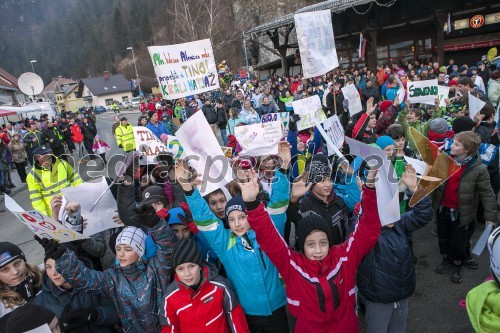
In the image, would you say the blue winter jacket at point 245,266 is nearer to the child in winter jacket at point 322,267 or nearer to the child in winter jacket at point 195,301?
the child in winter jacket at point 195,301

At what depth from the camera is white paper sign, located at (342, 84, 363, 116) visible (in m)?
7.02

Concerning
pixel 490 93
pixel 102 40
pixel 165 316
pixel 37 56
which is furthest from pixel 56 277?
pixel 37 56

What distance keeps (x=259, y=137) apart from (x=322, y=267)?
11.1 feet

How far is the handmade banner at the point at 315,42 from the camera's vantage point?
22.6ft

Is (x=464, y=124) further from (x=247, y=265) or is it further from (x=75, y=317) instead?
(x=75, y=317)

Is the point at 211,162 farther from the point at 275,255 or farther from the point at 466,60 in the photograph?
the point at 466,60

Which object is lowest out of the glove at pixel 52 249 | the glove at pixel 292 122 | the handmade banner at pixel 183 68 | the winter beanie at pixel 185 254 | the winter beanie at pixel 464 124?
the winter beanie at pixel 185 254

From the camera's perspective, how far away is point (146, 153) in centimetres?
594

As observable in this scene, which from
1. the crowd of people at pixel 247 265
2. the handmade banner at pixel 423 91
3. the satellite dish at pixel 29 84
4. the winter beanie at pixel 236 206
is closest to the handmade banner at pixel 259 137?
the crowd of people at pixel 247 265

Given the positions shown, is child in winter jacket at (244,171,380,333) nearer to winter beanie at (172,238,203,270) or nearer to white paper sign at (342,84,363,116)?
winter beanie at (172,238,203,270)

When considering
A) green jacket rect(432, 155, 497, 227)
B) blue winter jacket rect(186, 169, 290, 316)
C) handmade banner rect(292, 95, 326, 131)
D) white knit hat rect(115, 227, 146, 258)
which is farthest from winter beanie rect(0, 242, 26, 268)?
handmade banner rect(292, 95, 326, 131)

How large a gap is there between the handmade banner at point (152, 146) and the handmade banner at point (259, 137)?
39.6 inches

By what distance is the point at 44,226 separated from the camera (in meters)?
2.38

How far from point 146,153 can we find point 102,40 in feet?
357
